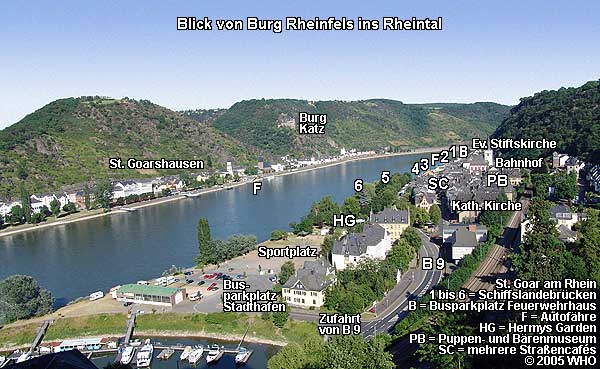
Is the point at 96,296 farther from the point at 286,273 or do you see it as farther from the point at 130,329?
the point at 286,273

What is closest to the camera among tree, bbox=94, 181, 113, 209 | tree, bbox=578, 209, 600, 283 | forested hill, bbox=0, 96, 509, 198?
tree, bbox=578, 209, 600, 283

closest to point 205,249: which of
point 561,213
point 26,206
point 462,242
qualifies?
point 462,242

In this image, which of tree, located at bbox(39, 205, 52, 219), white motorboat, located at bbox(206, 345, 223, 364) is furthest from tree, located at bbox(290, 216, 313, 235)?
tree, located at bbox(39, 205, 52, 219)

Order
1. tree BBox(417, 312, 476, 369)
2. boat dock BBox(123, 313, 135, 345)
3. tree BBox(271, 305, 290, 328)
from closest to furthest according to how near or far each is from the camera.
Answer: tree BBox(417, 312, 476, 369) → tree BBox(271, 305, 290, 328) → boat dock BBox(123, 313, 135, 345)

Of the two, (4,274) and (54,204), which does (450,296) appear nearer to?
(4,274)

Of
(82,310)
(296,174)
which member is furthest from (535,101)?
(82,310)

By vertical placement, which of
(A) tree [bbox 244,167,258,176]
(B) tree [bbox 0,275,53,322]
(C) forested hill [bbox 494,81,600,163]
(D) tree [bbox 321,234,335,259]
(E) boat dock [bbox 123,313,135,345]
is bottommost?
(E) boat dock [bbox 123,313,135,345]

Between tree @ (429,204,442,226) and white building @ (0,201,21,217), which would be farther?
white building @ (0,201,21,217)

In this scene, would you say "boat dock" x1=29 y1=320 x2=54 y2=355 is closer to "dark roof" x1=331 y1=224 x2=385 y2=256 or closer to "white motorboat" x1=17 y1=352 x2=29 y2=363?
"white motorboat" x1=17 y1=352 x2=29 y2=363
